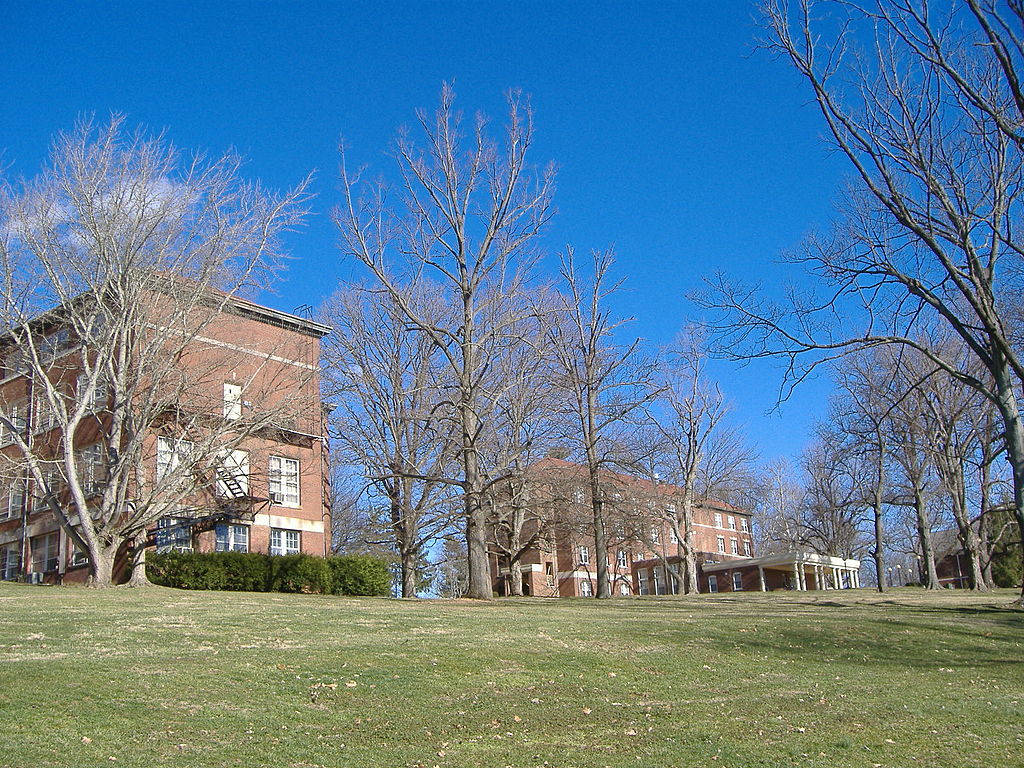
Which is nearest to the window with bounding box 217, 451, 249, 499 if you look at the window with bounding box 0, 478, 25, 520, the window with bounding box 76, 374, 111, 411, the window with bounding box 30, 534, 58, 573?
the window with bounding box 76, 374, 111, 411

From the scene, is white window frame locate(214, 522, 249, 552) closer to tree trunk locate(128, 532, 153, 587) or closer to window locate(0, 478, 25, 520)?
tree trunk locate(128, 532, 153, 587)

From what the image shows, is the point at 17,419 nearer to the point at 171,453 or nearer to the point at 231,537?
the point at 231,537

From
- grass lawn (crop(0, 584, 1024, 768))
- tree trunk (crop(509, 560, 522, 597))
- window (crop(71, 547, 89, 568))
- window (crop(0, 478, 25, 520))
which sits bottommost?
grass lawn (crop(0, 584, 1024, 768))

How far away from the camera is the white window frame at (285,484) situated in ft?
120

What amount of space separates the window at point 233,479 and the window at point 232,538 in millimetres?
1226

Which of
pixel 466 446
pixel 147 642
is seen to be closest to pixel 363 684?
pixel 147 642

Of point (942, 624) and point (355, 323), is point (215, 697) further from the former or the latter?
point (355, 323)

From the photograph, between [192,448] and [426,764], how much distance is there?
21.4 m

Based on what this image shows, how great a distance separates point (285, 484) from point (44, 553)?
882cm

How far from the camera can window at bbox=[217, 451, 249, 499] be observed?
105 ft

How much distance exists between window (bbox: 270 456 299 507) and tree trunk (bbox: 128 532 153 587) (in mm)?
7828

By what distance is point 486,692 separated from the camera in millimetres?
11930

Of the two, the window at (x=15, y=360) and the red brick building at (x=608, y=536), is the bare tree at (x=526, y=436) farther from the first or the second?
the window at (x=15, y=360)

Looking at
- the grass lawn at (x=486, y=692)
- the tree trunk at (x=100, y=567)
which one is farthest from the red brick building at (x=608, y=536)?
the grass lawn at (x=486, y=692)
